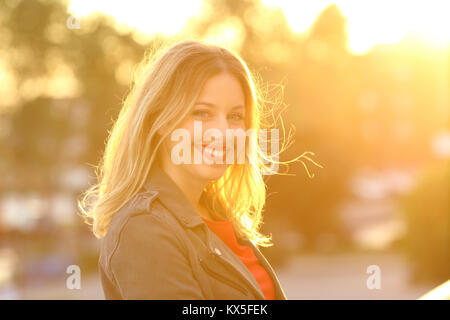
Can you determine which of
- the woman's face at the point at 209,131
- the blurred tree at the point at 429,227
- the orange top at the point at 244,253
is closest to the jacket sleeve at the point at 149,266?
the woman's face at the point at 209,131

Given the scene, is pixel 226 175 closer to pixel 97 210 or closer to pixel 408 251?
pixel 97 210

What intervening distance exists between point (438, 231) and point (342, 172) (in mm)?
10095

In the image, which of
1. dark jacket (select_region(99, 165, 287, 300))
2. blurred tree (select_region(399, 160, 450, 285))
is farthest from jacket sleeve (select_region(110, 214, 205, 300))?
blurred tree (select_region(399, 160, 450, 285))

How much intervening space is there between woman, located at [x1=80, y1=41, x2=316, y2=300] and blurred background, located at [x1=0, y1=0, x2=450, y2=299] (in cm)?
1024

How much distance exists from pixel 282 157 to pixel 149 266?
16.9 meters

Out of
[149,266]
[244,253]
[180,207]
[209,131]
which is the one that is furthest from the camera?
[244,253]

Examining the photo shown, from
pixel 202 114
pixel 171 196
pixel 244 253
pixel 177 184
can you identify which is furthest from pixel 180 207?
pixel 244 253

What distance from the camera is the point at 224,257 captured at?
6.34 ft

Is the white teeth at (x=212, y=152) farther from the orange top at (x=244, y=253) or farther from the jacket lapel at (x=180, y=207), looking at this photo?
the orange top at (x=244, y=253)

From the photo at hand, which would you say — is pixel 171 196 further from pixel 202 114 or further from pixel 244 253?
pixel 244 253

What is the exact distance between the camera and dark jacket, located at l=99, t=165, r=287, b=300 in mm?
1641

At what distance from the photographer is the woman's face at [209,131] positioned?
200 cm

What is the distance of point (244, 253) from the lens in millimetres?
2318
